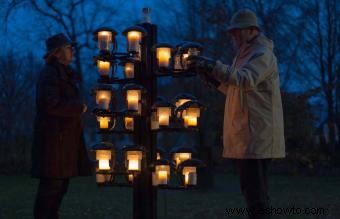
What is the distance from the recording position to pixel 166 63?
5234mm

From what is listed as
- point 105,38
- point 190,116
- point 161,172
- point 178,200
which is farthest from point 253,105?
point 178,200

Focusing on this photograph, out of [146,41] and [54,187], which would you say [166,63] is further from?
[54,187]

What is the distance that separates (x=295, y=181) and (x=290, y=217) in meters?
7.44

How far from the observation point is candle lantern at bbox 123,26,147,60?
17.2ft

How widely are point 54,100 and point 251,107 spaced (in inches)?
61.7

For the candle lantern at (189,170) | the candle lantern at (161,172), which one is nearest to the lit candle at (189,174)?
the candle lantern at (189,170)

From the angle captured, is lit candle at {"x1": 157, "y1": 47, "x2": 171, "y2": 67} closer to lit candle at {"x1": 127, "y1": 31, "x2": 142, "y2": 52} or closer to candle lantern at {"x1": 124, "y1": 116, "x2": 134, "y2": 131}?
lit candle at {"x1": 127, "y1": 31, "x2": 142, "y2": 52}

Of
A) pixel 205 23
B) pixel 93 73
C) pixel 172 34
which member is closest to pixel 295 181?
pixel 205 23

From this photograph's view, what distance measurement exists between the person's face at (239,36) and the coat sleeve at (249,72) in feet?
0.70

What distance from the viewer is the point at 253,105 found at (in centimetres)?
422

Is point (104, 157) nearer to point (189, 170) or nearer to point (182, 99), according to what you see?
point (189, 170)

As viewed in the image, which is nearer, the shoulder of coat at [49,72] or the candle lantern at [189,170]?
the shoulder of coat at [49,72]

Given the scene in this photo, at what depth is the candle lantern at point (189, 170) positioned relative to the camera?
510 centimetres

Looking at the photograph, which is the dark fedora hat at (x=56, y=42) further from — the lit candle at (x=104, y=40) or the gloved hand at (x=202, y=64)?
the gloved hand at (x=202, y=64)
